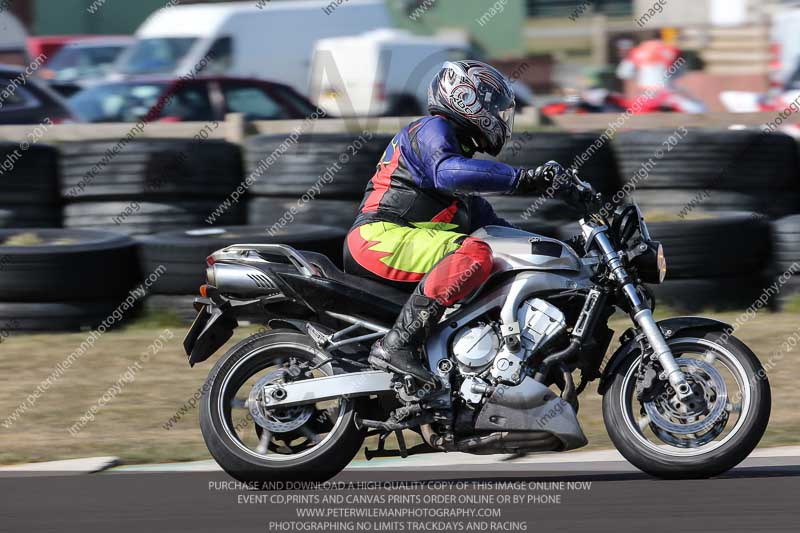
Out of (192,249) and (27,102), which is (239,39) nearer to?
(27,102)

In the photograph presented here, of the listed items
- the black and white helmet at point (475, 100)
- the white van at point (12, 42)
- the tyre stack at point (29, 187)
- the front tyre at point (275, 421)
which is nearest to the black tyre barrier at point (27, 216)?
the tyre stack at point (29, 187)

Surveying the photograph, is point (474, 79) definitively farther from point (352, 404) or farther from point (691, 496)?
point (691, 496)

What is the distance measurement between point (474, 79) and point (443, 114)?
0.20m

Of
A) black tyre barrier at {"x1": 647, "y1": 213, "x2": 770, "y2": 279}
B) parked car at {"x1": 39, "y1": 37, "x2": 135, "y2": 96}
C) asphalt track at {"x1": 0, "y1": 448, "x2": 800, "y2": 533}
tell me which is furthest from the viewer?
parked car at {"x1": 39, "y1": 37, "x2": 135, "y2": 96}

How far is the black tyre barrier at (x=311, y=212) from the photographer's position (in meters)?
9.16

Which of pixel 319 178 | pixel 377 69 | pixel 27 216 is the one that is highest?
pixel 319 178

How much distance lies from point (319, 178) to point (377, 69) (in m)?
11.9

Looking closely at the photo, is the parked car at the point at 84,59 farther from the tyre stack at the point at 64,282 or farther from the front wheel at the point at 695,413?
the front wheel at the point at 695,413

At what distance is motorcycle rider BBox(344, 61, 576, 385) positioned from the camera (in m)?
5.05

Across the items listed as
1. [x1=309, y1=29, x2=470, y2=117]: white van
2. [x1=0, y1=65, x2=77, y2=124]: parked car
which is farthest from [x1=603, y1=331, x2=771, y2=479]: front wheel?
[x1=309, y1=29, x2=470, y2=117]: white van

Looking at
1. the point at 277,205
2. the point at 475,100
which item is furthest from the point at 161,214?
the point at 475,100

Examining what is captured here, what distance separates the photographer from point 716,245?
8.56 meters

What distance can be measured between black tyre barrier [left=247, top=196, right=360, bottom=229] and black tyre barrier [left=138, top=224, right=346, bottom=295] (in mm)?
401

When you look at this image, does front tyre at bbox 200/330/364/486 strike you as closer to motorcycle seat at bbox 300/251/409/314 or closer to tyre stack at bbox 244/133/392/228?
motorcycle seat at bbox 300/251/409/314
